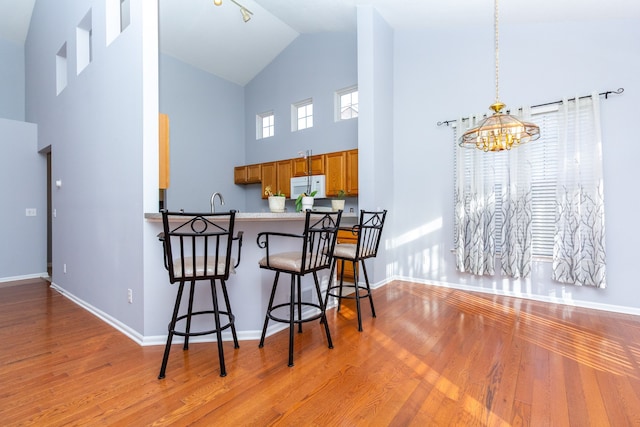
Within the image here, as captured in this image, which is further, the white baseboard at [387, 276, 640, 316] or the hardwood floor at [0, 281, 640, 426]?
the white baseboard at [387, 276, 640, 316]

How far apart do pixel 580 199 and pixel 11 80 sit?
879cm

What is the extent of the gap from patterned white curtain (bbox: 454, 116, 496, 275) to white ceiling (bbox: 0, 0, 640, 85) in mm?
1221

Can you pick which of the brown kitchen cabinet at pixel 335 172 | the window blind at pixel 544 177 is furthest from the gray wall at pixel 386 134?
the brown kitchen cabinet at pixel 335 172

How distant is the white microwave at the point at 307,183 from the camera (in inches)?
201

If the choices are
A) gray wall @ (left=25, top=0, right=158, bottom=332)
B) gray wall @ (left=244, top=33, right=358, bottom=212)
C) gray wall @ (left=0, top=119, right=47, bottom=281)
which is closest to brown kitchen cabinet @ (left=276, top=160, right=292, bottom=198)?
gray wall @ (left=244, top=33, right=358, bottom=212)

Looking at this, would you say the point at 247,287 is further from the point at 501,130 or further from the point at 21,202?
the point at 21,202

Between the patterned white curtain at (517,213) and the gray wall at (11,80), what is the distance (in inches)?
312

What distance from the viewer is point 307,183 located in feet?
17.4

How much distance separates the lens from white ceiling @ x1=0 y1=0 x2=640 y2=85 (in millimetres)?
3311

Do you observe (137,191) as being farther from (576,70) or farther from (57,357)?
(576,70)

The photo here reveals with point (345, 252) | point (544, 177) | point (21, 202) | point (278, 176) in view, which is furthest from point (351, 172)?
point (21, 202)

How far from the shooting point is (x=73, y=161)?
3.71 meters

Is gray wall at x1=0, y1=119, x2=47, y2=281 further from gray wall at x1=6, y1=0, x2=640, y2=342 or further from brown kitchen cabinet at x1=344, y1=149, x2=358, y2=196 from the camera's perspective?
brown kitchen cabinet at x1=344, y1=149, x2=358, y2=196

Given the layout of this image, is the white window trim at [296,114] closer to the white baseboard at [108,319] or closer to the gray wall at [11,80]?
the white baseboard at [108,319]
